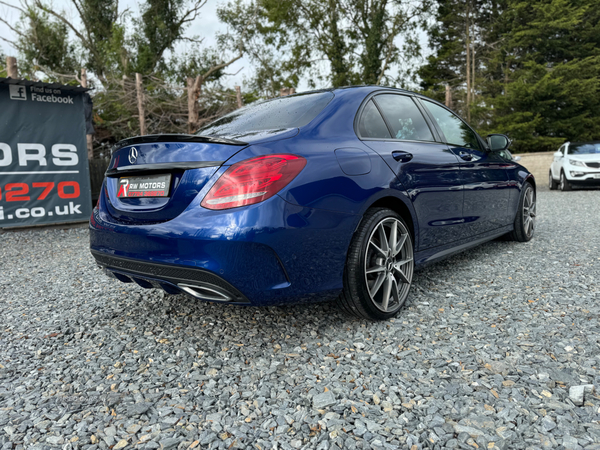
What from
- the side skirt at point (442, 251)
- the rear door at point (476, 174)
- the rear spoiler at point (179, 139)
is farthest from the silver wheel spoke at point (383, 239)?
the rear door at point (476, 174)

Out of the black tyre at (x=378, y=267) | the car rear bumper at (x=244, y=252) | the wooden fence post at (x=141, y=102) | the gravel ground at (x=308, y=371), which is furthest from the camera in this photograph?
the wooden fence post at (x=141, y=102)

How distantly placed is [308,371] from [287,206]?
0.84 metres

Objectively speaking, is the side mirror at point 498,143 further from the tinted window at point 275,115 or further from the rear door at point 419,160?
the tinted window at point 275,115

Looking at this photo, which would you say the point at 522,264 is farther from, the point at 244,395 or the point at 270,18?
the point at 270,18

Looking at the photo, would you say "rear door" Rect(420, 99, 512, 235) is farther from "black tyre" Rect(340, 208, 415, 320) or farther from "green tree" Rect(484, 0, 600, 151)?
"green tree" Rect(484, 0, 600, 151)

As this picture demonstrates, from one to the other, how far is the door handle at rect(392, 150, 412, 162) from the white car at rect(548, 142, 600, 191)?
496 inches

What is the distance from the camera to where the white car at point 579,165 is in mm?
12883

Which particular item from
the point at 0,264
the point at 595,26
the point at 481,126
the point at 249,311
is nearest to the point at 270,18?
the point at 481,126

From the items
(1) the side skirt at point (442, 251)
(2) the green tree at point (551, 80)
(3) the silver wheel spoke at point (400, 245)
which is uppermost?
(2) the green tree at point (551, 80)

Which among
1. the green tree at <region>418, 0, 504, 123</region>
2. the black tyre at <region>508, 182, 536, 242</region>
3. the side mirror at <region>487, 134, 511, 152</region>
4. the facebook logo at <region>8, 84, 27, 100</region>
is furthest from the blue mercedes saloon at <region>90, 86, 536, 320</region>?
the green tree at <region>418, 0, 504, 123</region>

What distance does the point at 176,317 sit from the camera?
3027mm

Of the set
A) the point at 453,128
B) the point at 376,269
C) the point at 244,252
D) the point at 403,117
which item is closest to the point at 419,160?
the point at 403,117

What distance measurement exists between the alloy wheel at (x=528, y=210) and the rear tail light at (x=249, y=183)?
3.88m

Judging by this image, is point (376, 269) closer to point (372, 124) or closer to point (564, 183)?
point (372, 124)
